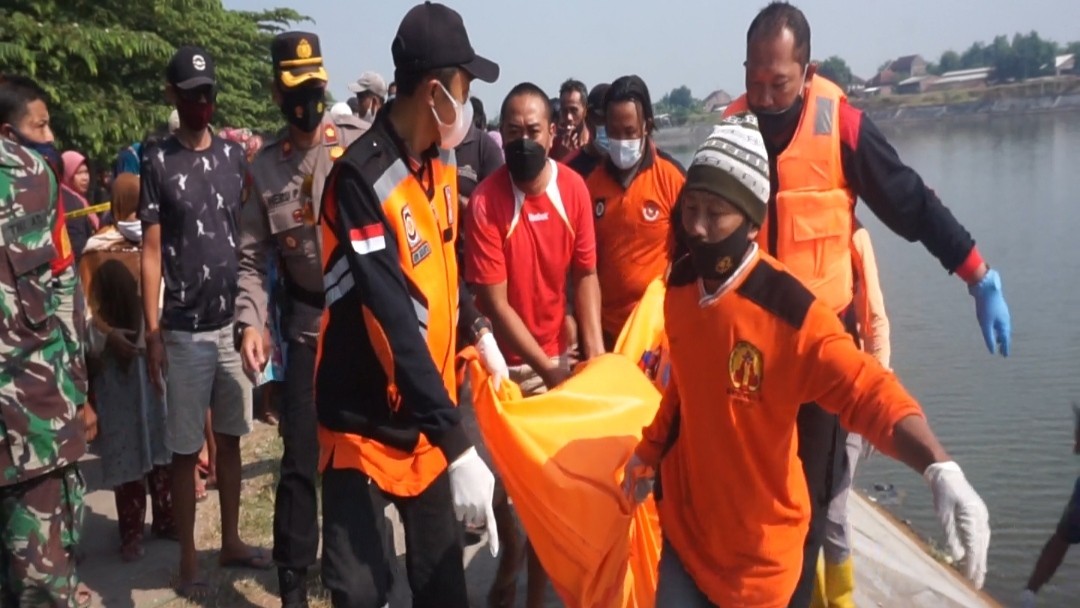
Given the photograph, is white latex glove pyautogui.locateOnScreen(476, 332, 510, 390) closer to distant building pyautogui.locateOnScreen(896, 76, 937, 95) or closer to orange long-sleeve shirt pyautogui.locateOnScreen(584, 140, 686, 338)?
orange long-sleeve shirt pyautogui.locateOnScreen(584, 140, 686, 338)

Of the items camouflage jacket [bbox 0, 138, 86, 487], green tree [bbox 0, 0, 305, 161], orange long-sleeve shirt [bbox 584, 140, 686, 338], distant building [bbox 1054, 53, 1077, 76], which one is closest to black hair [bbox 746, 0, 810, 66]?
orange long-sleeve shirt [bbox 584, 140, 686, 338]

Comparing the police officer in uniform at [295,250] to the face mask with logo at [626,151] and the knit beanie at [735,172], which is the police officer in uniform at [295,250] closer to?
the face mask with logo at [626,151]

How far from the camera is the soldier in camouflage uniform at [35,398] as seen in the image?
371 centimetres

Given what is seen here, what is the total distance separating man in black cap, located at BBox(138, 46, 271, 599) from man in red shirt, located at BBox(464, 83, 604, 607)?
1194 millimetres

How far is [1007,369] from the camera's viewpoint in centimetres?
1453

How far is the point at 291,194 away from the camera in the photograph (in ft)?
14.2

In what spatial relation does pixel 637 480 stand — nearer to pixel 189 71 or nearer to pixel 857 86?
pixel 189 71

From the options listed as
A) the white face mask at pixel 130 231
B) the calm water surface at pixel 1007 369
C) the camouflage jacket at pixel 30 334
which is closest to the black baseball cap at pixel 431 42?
the camouflage jacket at pixel 30 334

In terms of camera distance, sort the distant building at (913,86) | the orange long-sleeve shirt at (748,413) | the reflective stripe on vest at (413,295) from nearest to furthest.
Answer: the orange long-sleeve shirt at (748,413) < the reflective stripe on vest at (413,295) < the distant building at (913,86)

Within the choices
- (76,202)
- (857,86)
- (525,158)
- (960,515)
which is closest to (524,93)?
(525,158)

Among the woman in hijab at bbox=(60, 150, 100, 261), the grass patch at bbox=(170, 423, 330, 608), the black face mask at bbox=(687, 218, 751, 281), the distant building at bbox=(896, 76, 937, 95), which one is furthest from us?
the distant building at bbox=(896, 76, 937, 95)

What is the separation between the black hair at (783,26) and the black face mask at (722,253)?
4.20 feet

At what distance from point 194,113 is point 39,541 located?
6.47 ft

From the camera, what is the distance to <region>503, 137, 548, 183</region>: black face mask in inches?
179
